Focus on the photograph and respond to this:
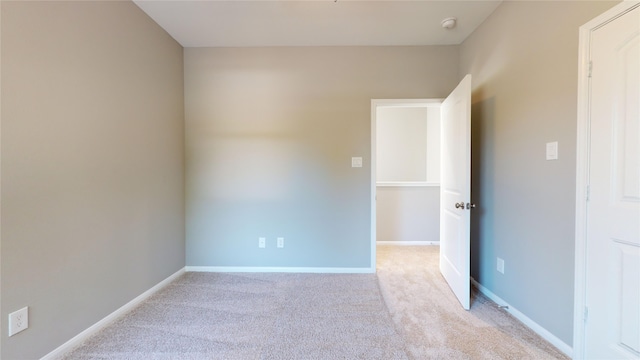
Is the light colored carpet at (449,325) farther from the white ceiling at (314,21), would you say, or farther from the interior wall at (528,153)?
the white ceiling at (314,21)

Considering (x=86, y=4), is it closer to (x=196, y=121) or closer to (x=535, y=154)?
(x=196, y=121)

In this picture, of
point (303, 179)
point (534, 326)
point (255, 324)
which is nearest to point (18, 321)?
point (255, 324)

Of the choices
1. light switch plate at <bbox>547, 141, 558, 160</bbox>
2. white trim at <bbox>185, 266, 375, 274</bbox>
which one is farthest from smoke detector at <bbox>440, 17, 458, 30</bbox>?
white trim at <bbox>185, 266, 375, 274</bbox>

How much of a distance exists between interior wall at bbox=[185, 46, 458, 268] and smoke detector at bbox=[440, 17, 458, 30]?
42 cm

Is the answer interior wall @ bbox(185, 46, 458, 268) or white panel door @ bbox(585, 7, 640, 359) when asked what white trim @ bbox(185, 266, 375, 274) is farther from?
white panel door @ bbox(585, 7, 640, 359)

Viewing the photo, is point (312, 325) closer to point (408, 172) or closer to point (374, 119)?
point (374, 119)

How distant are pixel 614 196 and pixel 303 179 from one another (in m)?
2.34

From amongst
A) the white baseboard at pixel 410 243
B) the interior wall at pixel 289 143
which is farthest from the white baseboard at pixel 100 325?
the white baseboard at pixel 410 243

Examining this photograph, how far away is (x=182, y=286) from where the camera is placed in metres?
2.54

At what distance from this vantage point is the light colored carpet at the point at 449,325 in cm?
160

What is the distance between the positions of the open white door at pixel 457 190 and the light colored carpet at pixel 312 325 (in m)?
0.24

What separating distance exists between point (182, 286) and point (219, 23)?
8.58ft

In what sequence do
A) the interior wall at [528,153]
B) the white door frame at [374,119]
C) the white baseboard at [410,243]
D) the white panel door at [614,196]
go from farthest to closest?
the white baseboard at [410,243], the white door frame at [374,119], the interior wall at [528,153], the white panel door at [614,196]

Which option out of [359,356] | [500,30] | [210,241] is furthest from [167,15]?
[359,356]
